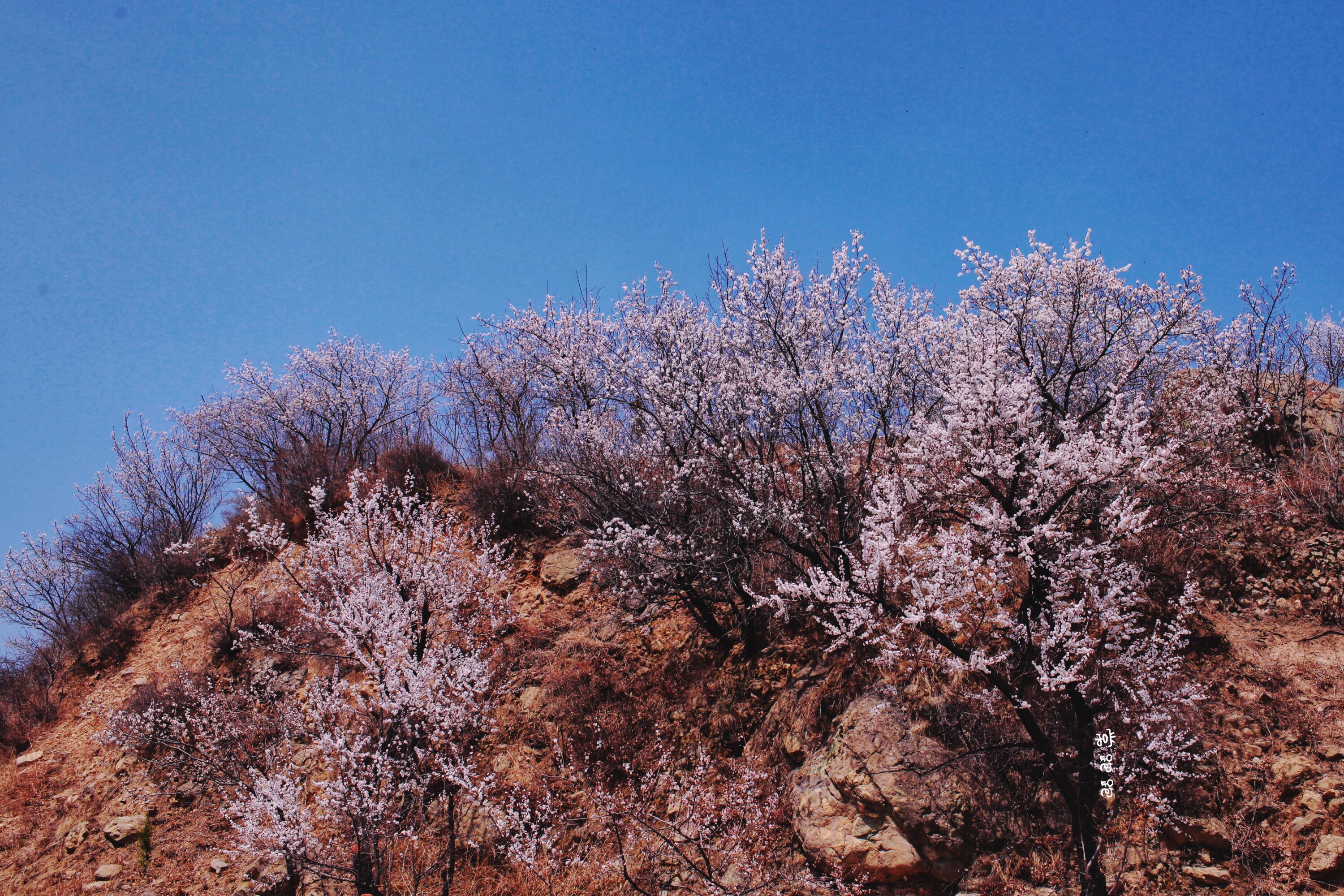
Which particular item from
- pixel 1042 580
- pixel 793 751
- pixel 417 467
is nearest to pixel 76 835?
pixel 417 467

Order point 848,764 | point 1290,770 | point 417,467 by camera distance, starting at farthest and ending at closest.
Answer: point 417,467 < point 848,764 < point 1290,770

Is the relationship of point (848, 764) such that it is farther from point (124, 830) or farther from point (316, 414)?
point (316, 414)

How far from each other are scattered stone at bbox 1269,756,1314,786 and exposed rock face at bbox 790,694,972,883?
3.12 metres

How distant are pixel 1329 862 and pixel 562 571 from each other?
11.6m

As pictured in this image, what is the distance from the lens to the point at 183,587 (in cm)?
1720

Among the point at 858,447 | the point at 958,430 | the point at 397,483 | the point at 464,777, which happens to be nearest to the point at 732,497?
the point at 858,447

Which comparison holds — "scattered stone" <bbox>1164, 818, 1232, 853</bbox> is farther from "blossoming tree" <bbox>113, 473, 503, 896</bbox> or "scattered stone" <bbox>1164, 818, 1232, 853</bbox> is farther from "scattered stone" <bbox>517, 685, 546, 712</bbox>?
"scattered stone" <bbox>517, 685, 546, 712</bbox>

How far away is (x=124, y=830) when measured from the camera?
11.1m

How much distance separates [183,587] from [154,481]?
4412mm

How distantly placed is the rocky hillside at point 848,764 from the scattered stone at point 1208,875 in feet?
0.04

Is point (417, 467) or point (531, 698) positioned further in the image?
point (417, 467)

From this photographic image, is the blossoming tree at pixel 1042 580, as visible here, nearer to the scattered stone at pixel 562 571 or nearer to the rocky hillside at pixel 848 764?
the rocky hillside at pixel 848 764

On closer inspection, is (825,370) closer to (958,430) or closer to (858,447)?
(858,447)

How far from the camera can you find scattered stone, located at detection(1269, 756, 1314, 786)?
678 centimetres
